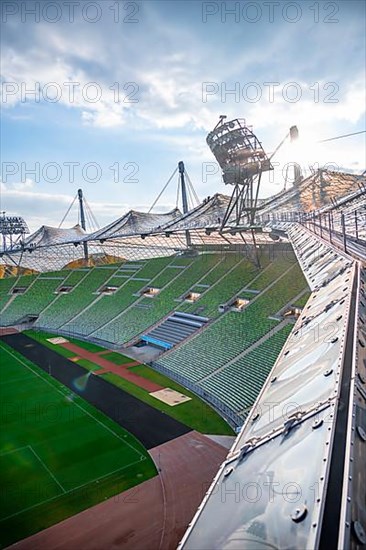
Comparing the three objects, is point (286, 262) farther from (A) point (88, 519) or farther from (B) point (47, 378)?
(A) point (88, 519)

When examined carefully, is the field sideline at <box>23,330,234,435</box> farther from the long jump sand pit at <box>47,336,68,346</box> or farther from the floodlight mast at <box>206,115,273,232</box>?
the floodlight mast at <box>206,115,273,232</box>

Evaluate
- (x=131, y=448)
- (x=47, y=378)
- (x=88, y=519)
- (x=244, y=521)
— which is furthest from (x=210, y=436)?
(x=244, y=521)

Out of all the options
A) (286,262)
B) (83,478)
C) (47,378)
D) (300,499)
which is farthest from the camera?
(286,262)

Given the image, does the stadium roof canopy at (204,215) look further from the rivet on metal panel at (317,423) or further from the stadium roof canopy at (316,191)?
the rivet on metal panel at (317,423)

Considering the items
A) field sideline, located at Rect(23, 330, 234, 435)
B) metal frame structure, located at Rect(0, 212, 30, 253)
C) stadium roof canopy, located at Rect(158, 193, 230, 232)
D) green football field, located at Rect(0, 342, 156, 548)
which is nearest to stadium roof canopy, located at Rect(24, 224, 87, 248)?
metal frame structure, located at Rect(0, 212, 30, 253)

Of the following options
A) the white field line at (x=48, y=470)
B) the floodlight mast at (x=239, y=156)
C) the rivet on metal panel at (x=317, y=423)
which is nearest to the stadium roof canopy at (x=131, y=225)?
the floodlight mast at (x=239, y=156)
